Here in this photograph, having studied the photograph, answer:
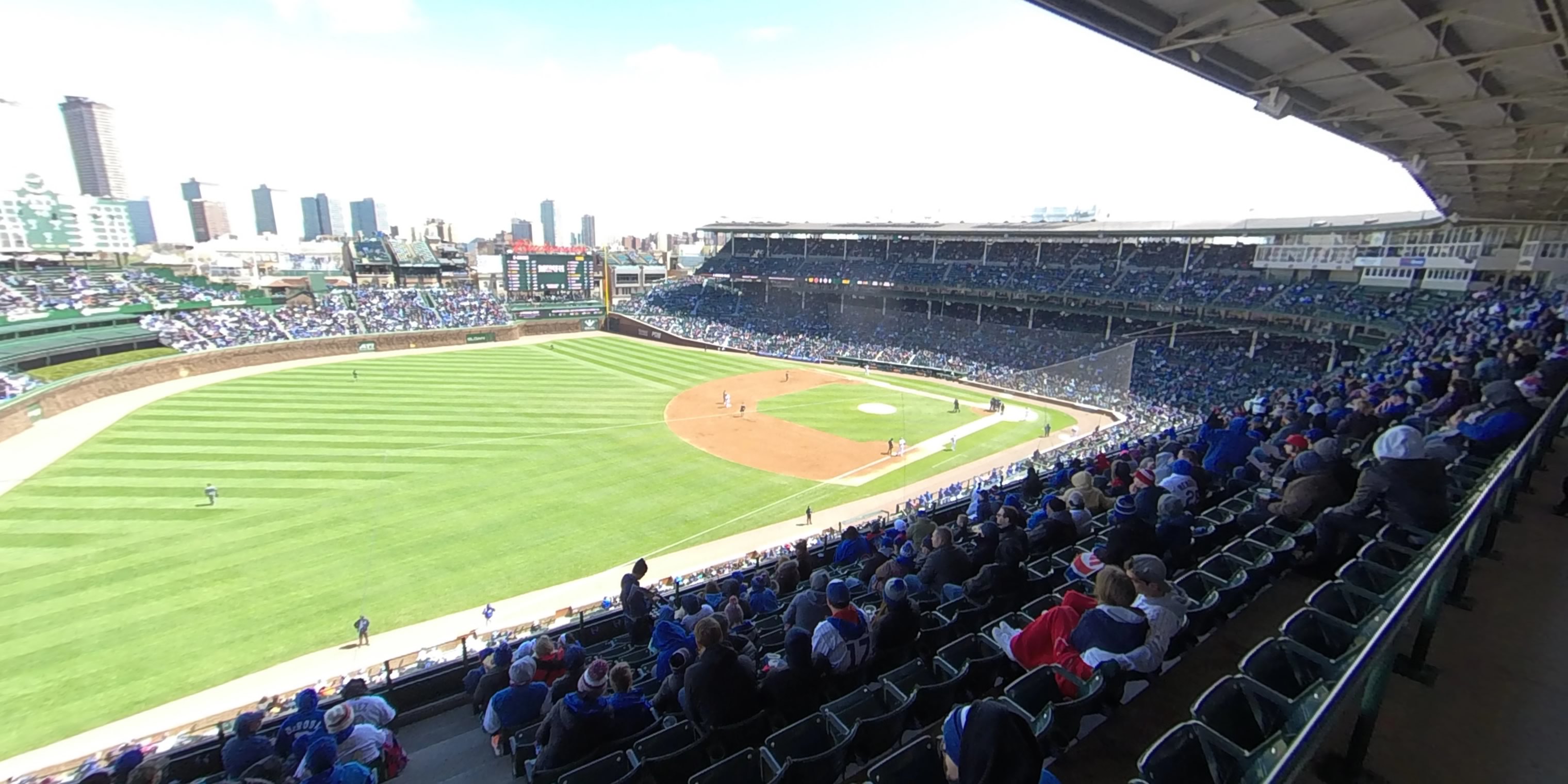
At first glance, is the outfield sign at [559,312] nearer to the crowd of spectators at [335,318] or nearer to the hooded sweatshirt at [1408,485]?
the crowd of spectators at [335,318]

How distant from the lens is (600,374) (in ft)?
151

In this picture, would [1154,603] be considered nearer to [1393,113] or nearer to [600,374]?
[1393,113]

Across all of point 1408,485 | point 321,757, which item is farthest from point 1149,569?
point 321,757

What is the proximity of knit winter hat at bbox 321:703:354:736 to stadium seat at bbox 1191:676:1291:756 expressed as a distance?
624 centimetres

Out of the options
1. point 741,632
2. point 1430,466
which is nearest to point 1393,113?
point 1430,466

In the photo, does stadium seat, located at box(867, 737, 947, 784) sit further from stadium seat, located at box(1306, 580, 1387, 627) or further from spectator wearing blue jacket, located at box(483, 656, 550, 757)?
spectator wearing blue jacket, located at box(483, 656, 550, 757)

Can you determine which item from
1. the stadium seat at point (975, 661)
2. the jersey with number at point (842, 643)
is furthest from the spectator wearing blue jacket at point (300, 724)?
the stadium seat at point (975, 661)

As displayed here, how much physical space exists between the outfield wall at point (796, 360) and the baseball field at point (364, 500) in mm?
2629

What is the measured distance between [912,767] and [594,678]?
8.61ft

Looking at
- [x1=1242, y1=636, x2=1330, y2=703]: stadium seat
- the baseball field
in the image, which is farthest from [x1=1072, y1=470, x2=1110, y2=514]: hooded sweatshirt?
the baseball field

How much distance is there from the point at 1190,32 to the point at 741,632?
8.04 meters

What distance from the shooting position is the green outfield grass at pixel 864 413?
3309 cm

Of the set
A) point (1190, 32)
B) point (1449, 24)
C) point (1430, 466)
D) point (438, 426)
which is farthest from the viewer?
point (438, 426)

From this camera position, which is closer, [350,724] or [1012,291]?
[350,724]
